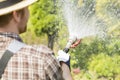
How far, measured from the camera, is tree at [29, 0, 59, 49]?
40.4 feet

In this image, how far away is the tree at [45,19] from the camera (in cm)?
1232

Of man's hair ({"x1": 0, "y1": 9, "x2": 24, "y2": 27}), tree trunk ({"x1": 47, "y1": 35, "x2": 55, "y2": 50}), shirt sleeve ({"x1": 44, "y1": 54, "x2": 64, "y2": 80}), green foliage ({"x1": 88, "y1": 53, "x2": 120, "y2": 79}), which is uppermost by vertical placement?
tree trunk ({"x1": 47, "y1": 35, "x2": 55, "y2": 50})

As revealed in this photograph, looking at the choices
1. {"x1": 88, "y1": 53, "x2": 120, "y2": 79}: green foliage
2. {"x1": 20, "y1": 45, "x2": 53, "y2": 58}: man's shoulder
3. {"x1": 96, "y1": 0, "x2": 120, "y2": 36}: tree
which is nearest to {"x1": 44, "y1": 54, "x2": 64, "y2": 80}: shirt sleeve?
{"x1": 20, "y1": 45, "x2": 53, "y2": 58}: man's shoulder

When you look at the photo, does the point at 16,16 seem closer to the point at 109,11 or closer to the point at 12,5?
the point at 12,5

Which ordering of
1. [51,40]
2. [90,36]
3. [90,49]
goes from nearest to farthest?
[90,49] < [90,36] < [51,40]

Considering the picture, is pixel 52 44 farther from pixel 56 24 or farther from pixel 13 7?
pixel 13 7

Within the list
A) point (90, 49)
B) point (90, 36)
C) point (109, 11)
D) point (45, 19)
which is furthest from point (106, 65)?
point (45, 19)

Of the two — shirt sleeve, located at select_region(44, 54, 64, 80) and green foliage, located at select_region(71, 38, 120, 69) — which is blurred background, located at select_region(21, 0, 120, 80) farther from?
shirt sleeve, located at select_region(44, 54, 64, 80)

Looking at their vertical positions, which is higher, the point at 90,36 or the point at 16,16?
the point at 90,36

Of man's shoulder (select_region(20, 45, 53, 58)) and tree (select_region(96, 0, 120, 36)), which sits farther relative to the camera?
tree (select_region(96, 0, 120, 36))

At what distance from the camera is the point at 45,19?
12.3 meters

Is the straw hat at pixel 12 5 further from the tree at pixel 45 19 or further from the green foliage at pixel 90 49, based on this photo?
the tree at pixel 45 19

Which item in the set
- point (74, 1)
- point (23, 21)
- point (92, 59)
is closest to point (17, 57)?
point (23, 21)

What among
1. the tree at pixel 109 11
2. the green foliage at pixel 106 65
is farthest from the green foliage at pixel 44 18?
the green foliage at pixel 106 65
